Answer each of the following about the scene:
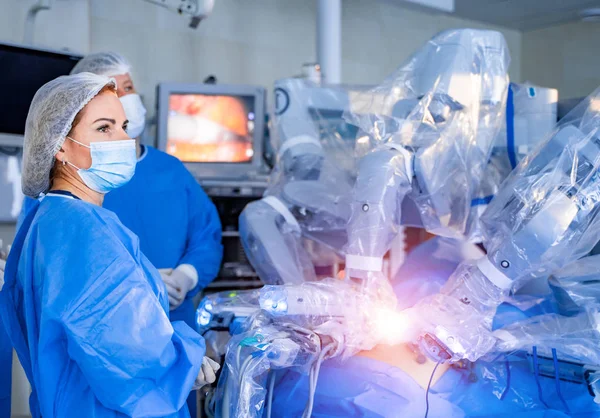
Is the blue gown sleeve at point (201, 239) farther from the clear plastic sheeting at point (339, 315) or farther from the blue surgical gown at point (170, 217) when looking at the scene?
the clear plastic sheeting at point (339, 315)

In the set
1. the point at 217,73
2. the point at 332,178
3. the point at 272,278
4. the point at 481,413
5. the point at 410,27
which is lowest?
the point at 481,413

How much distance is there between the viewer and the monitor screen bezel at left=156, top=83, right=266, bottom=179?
286 cm

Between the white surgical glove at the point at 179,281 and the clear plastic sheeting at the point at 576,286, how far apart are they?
1.06 m

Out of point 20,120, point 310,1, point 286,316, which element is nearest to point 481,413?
point 286,316

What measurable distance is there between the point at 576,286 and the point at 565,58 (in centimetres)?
345

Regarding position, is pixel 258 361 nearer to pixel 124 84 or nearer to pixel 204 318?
pixel 204 318

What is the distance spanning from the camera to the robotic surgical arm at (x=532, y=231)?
4.38 feet

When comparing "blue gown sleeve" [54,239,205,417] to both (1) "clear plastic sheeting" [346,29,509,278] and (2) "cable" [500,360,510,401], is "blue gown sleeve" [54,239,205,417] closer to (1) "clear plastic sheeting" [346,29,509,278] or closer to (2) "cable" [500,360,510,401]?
(1) "clear plastic sheeting" [346,29,509,278]

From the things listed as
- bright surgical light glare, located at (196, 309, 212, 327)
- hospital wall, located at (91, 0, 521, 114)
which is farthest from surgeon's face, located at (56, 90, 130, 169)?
hospital wall, located at (91, 0, 521, 114)

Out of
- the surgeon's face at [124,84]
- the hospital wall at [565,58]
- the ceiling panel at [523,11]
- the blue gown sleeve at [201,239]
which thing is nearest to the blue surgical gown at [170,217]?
the blue gown sleeve at [201,239]

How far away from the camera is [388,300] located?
1.46 m

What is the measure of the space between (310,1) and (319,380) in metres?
2.98

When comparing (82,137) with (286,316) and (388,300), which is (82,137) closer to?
(286,316)

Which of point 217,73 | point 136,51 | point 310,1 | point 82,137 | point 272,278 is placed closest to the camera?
point 82,137
